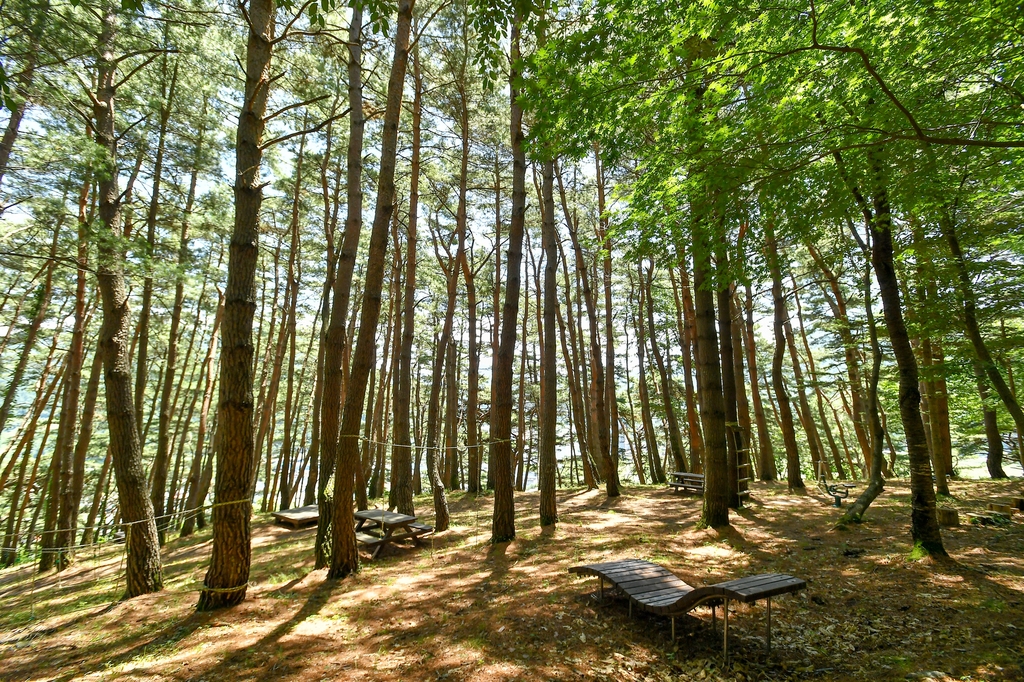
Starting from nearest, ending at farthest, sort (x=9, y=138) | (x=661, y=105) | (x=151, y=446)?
(x=661, y=105) → (x=9, y=138) → (x=151, y=446)

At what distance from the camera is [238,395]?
481 cm

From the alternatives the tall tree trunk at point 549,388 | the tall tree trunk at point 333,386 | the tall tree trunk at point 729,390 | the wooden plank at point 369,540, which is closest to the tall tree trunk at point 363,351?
the tall tree trunk at point 333,386

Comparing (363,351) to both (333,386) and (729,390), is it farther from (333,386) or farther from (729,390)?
(729,390)

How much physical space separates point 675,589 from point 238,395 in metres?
4.61

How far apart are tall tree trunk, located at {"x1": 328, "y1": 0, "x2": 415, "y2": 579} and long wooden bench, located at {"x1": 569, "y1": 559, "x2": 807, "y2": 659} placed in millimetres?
2934

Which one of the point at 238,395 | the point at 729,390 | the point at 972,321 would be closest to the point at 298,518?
the point at 238,395

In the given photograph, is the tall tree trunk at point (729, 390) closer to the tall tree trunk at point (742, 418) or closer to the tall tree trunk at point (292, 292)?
the tall tree trunk at point (742, 418)

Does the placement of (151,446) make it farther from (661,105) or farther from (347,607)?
(661,105)

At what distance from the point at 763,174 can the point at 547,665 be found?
4441 mm

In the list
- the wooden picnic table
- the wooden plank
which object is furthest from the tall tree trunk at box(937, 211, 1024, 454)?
the wooden plank

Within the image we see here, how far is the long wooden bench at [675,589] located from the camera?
335cm

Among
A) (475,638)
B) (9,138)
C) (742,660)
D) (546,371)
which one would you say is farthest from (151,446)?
(742,660)

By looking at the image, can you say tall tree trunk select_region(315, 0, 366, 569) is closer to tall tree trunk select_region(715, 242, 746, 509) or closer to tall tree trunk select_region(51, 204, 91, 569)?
tall tree trunk select_region(51, 204, 91, 569)

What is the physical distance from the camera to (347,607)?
15.9ft
